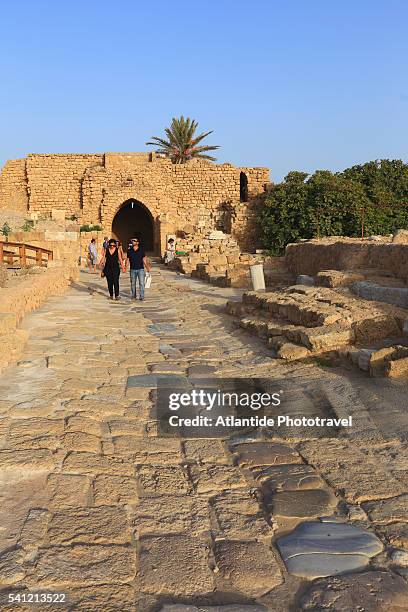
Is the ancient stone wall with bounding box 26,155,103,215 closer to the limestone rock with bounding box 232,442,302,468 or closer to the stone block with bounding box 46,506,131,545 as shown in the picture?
the limestone rock with bounding box 232,442,302,468

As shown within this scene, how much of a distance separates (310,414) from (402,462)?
1.03 metres

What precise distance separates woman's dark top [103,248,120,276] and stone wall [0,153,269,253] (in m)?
16.7

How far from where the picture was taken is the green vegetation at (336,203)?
2311 cm

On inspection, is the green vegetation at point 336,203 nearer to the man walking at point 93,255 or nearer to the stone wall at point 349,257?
the man walking at point 93,255

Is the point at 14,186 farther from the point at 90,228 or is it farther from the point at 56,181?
the point at 90,228

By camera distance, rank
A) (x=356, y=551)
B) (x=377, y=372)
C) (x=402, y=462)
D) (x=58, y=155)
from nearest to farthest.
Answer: (x=356, y=551) < (x=402, y=462) < (x=377, y=372) < (x=58, y=155)

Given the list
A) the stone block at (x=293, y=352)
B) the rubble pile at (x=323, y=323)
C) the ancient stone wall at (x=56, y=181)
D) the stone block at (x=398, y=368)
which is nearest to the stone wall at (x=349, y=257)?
the rubble pile at (x=323, y=323)

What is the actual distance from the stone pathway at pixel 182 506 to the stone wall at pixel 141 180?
78.9ft

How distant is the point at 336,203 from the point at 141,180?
34.5ft

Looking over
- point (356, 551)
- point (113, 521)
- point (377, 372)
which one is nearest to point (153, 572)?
point (113, 521)

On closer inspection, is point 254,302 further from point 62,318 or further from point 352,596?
point 352,596

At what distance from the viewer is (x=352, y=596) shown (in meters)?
2.10

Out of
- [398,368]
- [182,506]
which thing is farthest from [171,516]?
[398,368]

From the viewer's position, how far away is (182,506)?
2.84 metres
